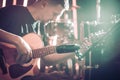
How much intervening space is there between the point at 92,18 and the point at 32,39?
379cm

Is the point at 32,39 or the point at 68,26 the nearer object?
the point at 32,39

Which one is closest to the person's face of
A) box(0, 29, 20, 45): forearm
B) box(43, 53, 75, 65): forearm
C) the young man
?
the young man

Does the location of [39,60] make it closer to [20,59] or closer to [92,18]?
[20,59]

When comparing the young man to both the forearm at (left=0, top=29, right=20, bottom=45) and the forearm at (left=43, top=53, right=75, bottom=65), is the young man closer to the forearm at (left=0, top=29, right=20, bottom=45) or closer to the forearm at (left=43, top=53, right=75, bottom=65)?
the forearm at (left=43, top=53, right=75, bottom=65)

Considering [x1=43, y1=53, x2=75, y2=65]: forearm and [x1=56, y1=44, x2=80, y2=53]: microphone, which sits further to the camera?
[x1=43, y1=53, x2=75, y2=65]: forearm

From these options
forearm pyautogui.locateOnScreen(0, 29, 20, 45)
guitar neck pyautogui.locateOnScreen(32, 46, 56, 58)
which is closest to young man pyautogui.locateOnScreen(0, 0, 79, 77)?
guitar neck pyautogui.locateOnScreen(32, 46, 56, 58)

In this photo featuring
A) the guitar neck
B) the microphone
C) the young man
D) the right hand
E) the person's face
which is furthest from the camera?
the person's face

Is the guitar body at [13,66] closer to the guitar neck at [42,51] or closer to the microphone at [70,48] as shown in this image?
the guitar neck at [42,51]

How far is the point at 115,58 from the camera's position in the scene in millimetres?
2701

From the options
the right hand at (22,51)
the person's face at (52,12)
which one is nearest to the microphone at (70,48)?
the right hand at (22,51)

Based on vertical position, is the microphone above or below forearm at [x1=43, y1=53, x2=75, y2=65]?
above

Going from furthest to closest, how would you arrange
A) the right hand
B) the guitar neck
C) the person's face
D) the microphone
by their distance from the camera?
the person's face, the guitar neck, the right hand, the microphone

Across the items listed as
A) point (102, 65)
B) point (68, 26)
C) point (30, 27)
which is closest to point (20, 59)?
point (30, 27)

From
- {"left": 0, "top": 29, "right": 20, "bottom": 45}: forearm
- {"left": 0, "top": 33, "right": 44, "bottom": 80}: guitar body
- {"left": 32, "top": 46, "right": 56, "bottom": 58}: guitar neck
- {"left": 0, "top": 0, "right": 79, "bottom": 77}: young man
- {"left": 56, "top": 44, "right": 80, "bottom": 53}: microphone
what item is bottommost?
{"left": 0, "top": 33, "right": 44, "bottom": 80}: guitar body
